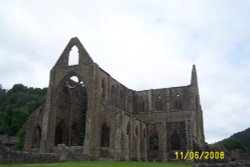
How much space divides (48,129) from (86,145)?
5670 mm

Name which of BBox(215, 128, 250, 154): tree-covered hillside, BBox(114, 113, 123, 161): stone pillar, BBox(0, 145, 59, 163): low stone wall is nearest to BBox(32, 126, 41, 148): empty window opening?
BBox(114, 113, 123, 161): stone pillar

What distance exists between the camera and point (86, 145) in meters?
35.5

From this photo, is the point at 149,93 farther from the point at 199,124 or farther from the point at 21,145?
the point at 21,145

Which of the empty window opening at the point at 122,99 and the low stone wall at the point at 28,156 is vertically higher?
the empty window opening at the point at 122,99

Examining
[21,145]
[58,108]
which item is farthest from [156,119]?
[21,145]

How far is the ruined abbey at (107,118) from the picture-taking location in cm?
3653

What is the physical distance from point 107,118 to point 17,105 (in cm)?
4843

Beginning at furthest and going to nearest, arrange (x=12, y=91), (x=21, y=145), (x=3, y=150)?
1. (x=12, y=91)
2. (x=21, y=145)
3. (x=3, y=150)

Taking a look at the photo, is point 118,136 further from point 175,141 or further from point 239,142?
point 239,142

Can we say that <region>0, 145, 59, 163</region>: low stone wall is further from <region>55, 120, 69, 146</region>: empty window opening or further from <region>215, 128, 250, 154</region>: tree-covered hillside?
<region>215, 128, 250, 154</region>: tree-covered hillside

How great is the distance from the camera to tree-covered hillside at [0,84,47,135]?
69.4 meters

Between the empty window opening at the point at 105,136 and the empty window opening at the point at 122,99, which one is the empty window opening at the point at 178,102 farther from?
the empty window opening at the point at 105,136

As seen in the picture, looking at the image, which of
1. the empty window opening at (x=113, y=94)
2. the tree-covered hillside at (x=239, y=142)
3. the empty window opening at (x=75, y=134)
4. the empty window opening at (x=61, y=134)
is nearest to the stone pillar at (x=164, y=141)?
the empty window opening at (x=113, y=94)

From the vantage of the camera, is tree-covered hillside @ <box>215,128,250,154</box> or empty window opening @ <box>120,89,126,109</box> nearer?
empty window opening @ <box>120,89,126,109</box>
